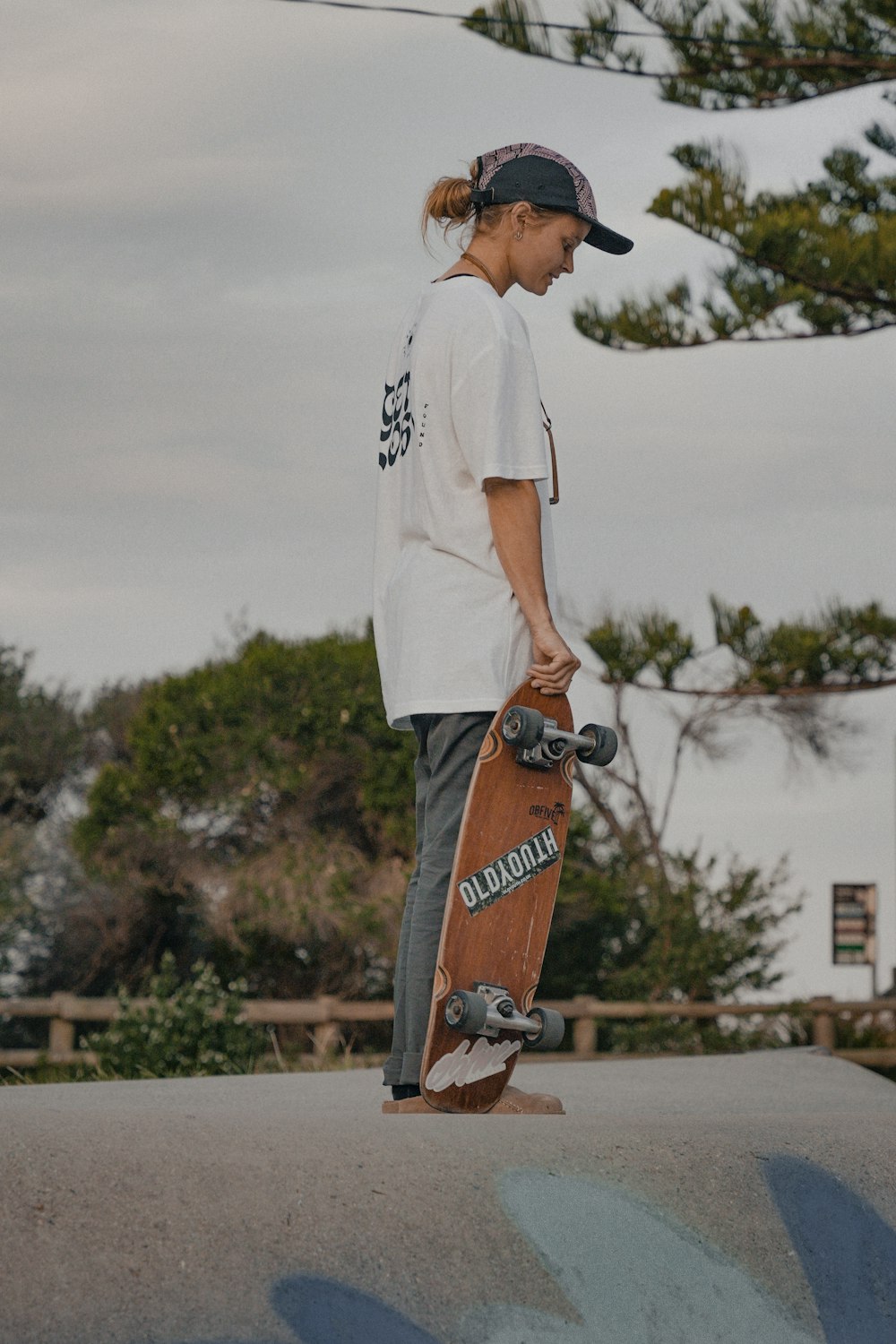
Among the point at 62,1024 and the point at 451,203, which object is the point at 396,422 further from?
the point at 62,1024

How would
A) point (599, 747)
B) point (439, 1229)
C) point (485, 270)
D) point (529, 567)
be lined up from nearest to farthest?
point (439, 1229), point (529, 567), point (599, 747), point (485, 270)

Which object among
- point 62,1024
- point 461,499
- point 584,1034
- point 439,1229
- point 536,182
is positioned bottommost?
point 584,1034

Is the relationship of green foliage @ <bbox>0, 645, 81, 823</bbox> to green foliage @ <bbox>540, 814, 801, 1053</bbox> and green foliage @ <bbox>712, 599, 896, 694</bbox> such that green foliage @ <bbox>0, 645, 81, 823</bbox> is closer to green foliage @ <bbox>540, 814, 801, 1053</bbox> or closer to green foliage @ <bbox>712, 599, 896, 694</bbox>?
green foliage @ <bbox>540, 814, 801, 1053</bbox>

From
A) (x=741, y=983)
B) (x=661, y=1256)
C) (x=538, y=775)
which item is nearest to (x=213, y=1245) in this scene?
(x=661, y=1256)

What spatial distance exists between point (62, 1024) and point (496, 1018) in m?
9.63

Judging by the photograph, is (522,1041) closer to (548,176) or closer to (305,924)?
(548,176)

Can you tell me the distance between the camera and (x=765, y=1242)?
9.59 feet

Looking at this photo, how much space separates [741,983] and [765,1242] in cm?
1169

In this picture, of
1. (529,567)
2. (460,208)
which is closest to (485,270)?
(460,208)

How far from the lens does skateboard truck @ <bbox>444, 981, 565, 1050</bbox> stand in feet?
10.7

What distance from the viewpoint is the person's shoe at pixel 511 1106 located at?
345cm

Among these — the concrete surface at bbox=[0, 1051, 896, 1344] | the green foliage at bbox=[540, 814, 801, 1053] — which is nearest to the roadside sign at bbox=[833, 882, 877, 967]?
the green foliage at bbox=[540, 814, 801, 1053]

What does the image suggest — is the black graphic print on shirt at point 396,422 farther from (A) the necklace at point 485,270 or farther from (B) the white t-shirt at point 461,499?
(A) the necklace at point 485,270

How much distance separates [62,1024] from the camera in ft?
40.0
